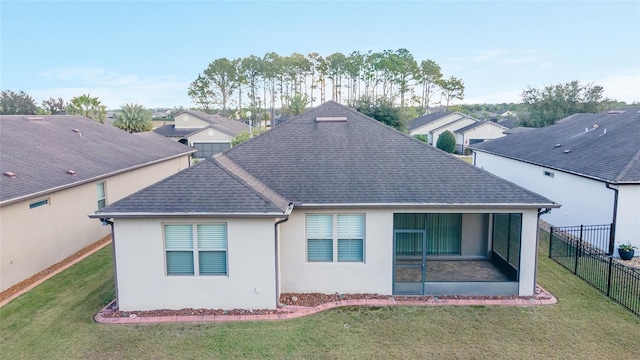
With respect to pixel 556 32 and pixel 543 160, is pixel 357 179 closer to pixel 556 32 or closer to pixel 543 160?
pixel 543 160

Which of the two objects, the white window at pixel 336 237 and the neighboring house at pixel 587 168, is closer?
the white window at pixel 336 237

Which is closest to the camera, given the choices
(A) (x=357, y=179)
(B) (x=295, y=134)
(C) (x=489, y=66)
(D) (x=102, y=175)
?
(A) (x=357, y=179)

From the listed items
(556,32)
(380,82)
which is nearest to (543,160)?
(556,32)

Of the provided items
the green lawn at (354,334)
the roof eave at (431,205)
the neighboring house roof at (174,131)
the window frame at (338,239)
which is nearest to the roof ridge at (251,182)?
the roof eave at (431,205)

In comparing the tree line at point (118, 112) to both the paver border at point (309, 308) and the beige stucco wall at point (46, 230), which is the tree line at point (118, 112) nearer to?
the beige stucco wall at point (46, 230)

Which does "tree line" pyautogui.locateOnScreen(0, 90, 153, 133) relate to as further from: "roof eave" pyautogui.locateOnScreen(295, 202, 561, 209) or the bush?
"roof eave" pyautogui.locateOnScreen(295, 202, 561, 209)
